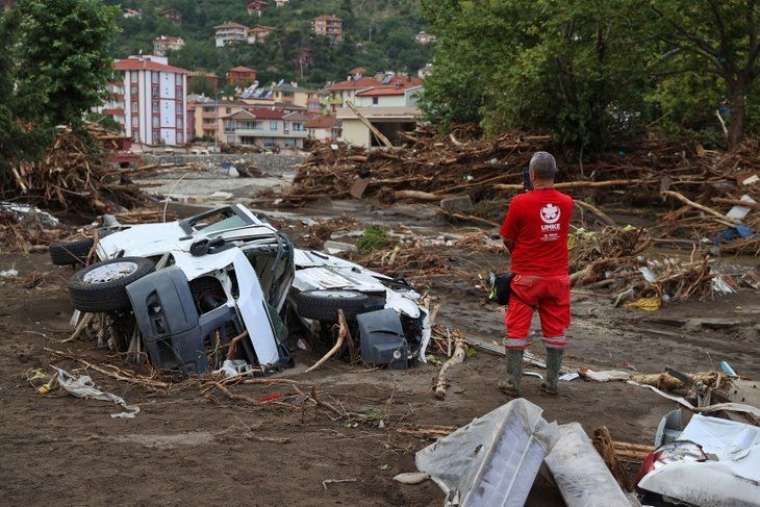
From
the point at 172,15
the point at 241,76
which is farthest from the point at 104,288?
the point at 172,15

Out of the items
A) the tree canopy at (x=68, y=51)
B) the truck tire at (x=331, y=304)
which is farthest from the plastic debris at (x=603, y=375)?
the tree canopy at (x=68, y=51)

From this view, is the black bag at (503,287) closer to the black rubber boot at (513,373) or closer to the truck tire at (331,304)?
the black rubber boot at (513,373)

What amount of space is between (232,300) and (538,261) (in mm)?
2637

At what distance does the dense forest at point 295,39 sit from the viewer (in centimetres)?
14625

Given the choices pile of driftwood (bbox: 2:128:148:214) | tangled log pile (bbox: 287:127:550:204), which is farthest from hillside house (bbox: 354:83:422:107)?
pile of driftwood (bbox: 2:128:148:214)

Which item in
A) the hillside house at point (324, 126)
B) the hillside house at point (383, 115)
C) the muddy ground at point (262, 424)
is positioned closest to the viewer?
the muddy ground at point (262, 424)

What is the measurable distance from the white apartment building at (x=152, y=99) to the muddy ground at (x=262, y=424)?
340 ft

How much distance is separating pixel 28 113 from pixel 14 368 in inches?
373

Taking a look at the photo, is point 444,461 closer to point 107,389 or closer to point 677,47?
point 107,389

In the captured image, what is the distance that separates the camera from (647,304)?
11.6 metres

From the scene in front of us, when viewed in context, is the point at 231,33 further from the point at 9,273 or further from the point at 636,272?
the point at 636,272

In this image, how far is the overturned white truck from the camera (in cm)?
682

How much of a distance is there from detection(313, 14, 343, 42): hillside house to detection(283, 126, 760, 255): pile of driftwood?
131496 millimetres

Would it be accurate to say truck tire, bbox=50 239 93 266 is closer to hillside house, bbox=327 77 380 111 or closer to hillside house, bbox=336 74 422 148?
hillside house, bbox=336 74 422 148
